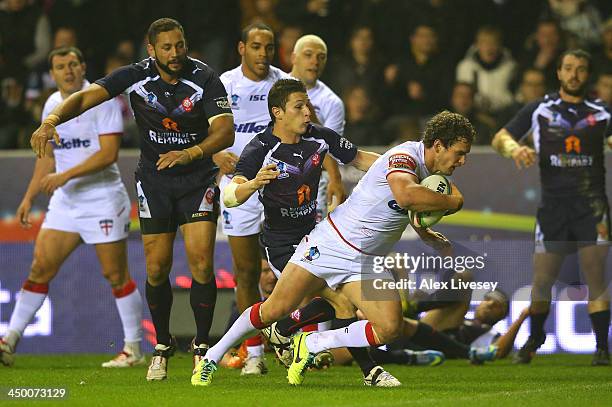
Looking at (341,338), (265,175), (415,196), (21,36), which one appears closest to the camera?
(415,196)

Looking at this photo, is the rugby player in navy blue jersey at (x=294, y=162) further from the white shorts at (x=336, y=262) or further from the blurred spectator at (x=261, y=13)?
the blurred spectator at (x=261, y=13)

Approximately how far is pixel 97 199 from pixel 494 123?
15.4 ft

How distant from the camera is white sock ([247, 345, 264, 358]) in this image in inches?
372

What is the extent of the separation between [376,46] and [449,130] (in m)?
7.43

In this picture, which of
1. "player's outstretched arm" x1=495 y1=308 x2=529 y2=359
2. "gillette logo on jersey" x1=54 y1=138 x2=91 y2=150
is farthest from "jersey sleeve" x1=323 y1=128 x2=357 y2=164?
"player's outstretched arm" x1=495 y1=308 x2=529 y2=359

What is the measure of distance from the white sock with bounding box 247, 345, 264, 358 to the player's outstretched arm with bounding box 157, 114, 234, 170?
1.62m

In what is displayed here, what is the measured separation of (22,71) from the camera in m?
15.5

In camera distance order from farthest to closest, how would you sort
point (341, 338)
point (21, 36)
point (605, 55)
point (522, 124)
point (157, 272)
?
point (21, 36), point (605, 55), point (522, 124), point (157, 272), point (341, 338)

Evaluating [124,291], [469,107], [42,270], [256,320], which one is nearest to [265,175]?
[256,320]

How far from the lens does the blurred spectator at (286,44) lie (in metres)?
14.4

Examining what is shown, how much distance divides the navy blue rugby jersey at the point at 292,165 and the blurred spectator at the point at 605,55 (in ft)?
19.7

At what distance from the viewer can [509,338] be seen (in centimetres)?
1098

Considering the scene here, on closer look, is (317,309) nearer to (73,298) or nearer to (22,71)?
(73,298)

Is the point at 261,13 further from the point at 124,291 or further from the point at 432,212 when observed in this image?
the point at 432,212
